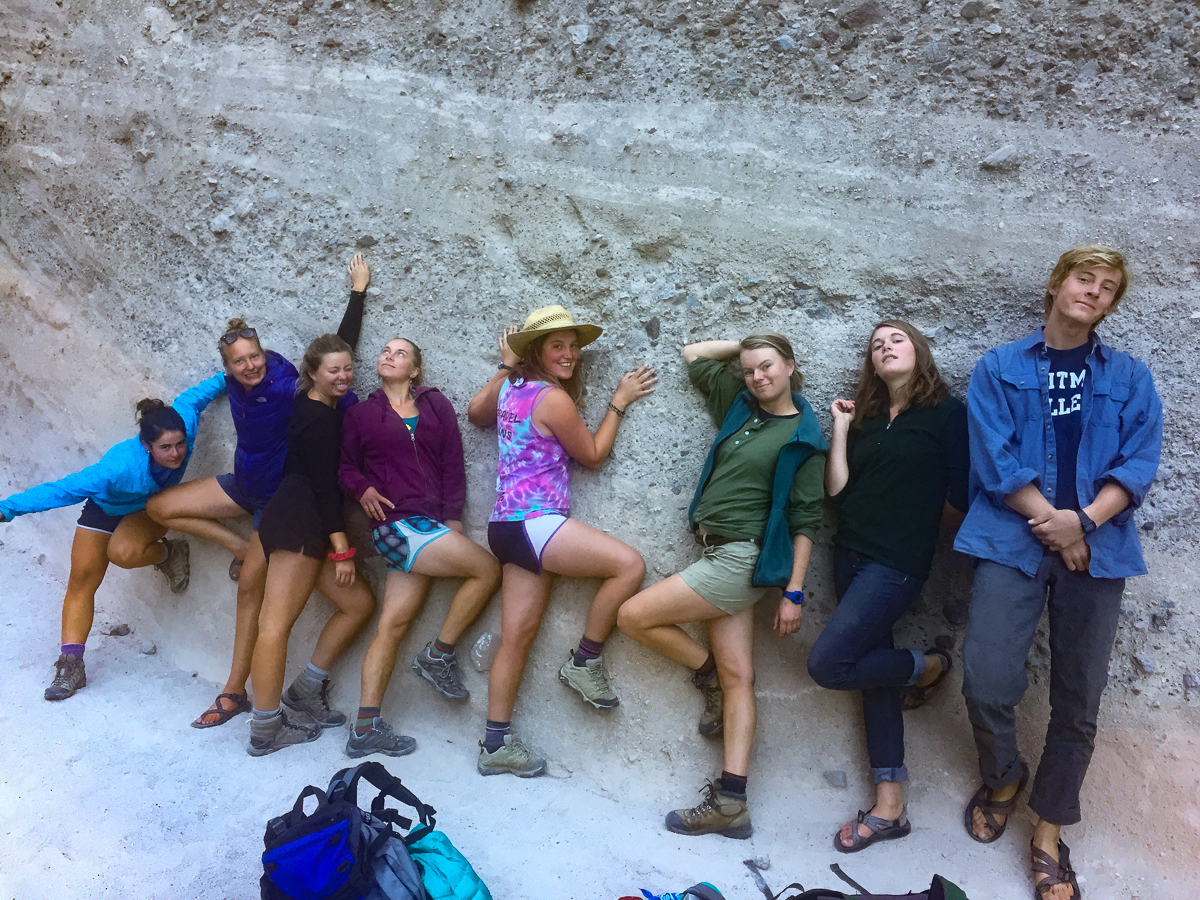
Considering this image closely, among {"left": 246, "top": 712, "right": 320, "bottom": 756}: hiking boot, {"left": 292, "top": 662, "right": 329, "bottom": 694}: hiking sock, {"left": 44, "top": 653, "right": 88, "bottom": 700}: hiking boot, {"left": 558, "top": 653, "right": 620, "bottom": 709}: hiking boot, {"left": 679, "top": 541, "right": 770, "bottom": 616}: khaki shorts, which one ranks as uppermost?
{"left": 679, "top": 541, "right": 770, "bottom": 616}: khaki shorts

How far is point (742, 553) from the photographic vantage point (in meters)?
3.24

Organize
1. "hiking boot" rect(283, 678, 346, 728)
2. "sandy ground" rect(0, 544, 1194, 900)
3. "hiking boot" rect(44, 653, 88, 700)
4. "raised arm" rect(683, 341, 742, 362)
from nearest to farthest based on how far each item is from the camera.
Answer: "sandy ground" rect(0, 544, 1194, 900)
"raised arm" rect(683, 341, 742, 362)
"hiking boot" rect(283, 678, 346, 728)
"hiking boot" rect(44, 653, 88, 700)

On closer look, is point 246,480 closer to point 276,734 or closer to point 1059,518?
point 276,734

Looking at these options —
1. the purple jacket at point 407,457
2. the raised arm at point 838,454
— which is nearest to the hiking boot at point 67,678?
the purple jacket at point 407,457

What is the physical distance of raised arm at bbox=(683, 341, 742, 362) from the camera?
358cm

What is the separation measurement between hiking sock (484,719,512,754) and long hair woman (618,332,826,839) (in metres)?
0.76

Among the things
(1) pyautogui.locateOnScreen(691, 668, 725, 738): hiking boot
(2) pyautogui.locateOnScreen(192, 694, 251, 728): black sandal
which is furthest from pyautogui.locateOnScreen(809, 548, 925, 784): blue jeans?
(2) pyautogui.locateOnScreen(192, 694, 251, 728): black sandal

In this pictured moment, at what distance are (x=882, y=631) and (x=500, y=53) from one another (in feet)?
10.9

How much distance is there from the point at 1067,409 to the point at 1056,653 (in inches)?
→ 36.3

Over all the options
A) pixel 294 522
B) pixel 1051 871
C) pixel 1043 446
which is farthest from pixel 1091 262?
pixel 294 522

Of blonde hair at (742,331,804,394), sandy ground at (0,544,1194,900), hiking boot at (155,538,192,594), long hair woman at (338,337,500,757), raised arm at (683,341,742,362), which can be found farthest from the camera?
hiking boot at (155,538,192,594)

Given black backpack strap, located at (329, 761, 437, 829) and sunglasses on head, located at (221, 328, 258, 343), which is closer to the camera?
black backpack strap, located at (329, 761, 437, 829)

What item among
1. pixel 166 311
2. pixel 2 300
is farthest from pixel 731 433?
pixel 2 300

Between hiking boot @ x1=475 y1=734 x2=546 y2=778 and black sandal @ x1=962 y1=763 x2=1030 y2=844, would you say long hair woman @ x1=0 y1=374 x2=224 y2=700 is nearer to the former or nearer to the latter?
hiking boot @ x1=475 y1=734 x2=546 y2=778
